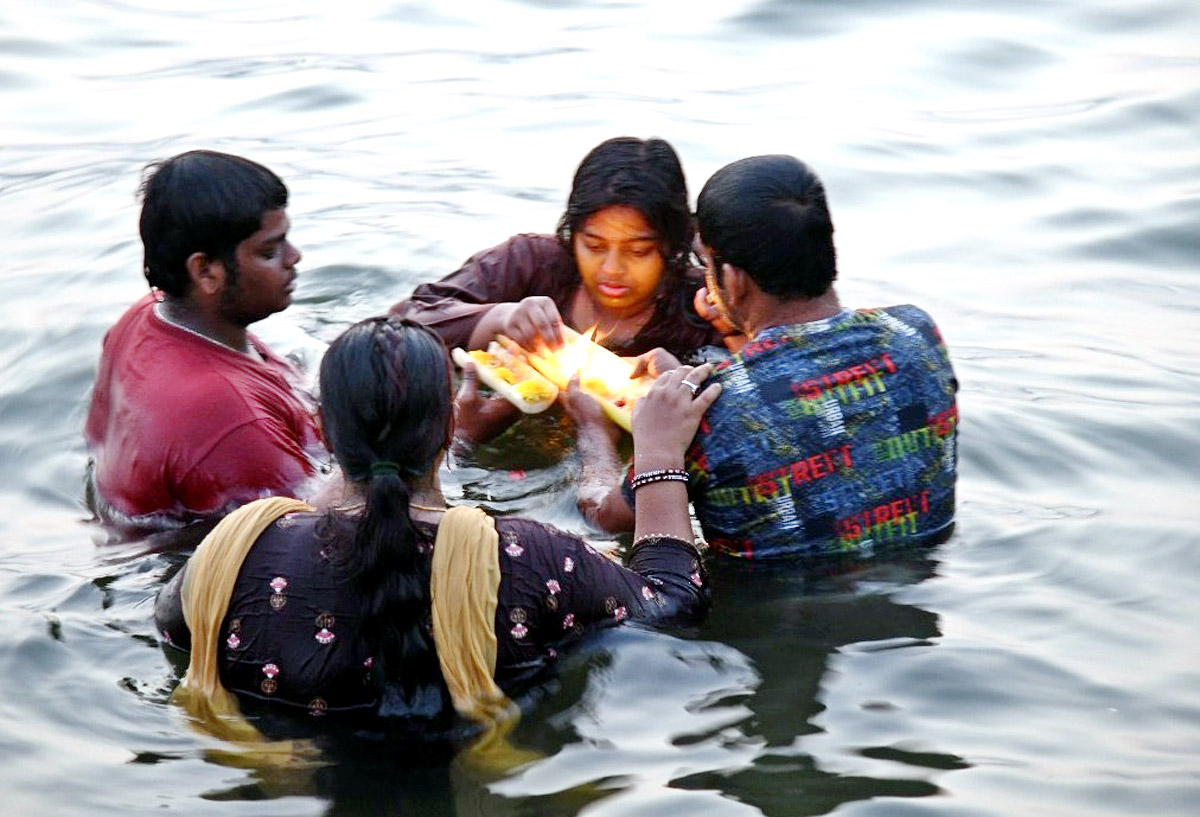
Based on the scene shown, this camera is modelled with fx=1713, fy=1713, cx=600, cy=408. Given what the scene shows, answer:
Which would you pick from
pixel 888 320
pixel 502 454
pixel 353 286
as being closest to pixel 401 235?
pixel 353 286

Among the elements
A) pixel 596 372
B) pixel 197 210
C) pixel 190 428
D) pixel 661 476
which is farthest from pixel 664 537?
pixel 197 210

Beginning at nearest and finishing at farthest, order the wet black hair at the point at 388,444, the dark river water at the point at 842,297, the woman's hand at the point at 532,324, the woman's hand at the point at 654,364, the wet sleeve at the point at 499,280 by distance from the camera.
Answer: the wet black hair at the point at 388,444 < the dark river water at the point at 842,297 < the woman's hand at the point at 654,364 < the woman's hand at the point at 532,324 < the wet sleeve at the point at 499,280

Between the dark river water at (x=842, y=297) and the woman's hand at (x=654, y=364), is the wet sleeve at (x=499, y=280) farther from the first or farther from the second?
the woman's hand at (x=654, y=364)

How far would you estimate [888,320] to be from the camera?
5203mm

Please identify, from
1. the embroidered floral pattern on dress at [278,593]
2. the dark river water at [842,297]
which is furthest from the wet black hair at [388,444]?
the dark river water at [842,297]

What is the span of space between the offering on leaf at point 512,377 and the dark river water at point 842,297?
40 cm

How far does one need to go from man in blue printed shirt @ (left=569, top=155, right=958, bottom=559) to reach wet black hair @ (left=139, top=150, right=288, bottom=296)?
1.49 meters

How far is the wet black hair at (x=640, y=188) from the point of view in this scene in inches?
246

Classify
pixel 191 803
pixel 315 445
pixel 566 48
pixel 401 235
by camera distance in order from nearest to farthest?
pixel 191 803 → pixel 315 445 → pixel 401 235 → pixel 566 48

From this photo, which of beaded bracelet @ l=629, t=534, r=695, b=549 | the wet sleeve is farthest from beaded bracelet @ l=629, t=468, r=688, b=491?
the wet sleeve

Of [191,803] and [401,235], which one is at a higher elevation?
[401,235]

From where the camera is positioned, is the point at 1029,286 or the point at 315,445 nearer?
the point at 315,445

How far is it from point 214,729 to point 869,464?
→ 207cm

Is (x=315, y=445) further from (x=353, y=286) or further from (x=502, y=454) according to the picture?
(x=353, y=286)
